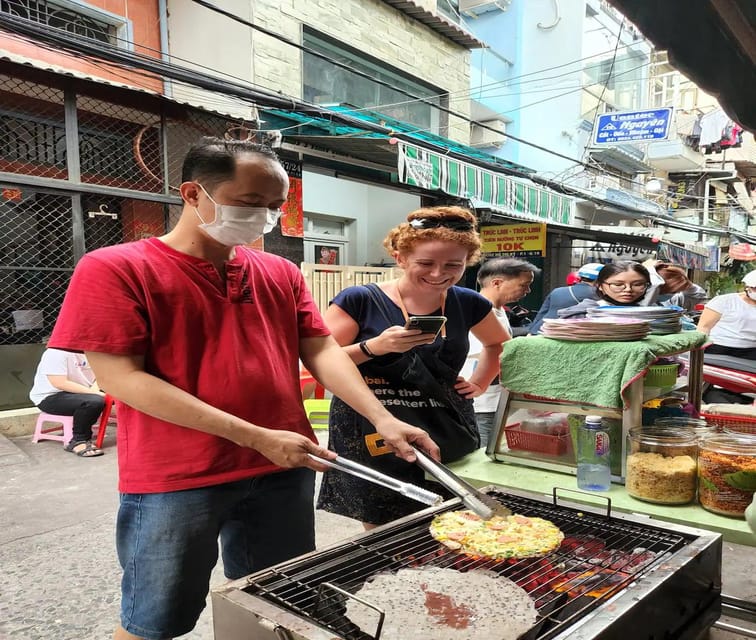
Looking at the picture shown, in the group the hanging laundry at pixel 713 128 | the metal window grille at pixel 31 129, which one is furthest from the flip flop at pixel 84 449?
the hanging laundry at pixel 713 128

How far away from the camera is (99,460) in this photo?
5.75 m

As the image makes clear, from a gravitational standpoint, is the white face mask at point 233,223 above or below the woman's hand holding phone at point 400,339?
above

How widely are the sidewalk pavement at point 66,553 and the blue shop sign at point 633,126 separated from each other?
9.55m

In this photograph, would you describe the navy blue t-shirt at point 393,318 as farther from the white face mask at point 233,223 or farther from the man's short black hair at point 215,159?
the man's short black hair at point 215,159

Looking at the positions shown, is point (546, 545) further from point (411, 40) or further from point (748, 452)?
point (411, 40)

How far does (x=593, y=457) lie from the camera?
83.7 inches

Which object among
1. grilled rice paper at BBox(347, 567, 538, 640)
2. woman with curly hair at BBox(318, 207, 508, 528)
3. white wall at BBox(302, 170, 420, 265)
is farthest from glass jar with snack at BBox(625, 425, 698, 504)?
white wall at BBox(302, 170, 420, 265)

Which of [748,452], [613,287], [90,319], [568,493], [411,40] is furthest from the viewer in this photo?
[411,40]

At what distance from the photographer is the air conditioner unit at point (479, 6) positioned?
44.6 ft

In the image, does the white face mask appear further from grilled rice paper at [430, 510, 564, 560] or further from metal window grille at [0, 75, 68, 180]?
metal window grille at [0, 75, 68, 180]

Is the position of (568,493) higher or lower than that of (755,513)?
lower

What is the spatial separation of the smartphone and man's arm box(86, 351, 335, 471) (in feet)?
2.15

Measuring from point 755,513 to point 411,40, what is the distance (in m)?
10.8

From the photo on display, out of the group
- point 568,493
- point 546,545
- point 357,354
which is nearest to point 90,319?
point 357,354
